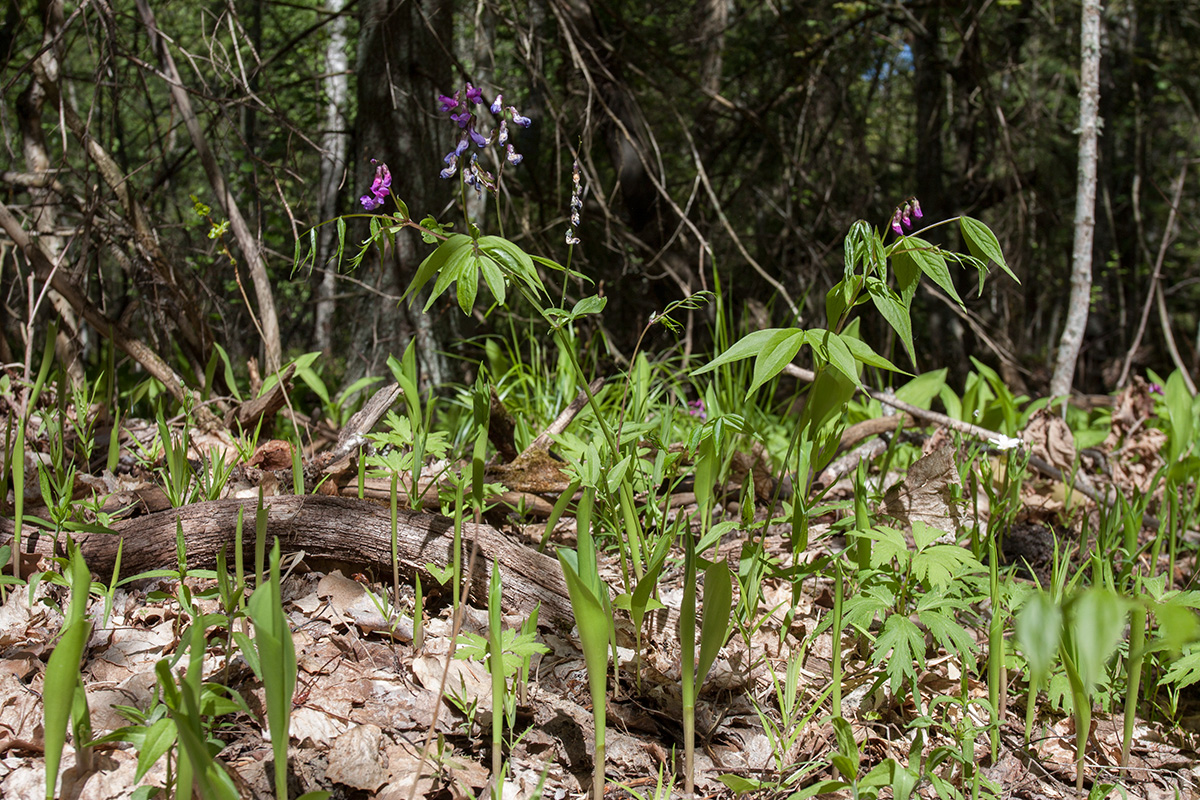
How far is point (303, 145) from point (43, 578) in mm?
1916

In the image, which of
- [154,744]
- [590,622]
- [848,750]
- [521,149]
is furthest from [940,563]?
[521,149]

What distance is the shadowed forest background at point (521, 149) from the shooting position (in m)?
2.59

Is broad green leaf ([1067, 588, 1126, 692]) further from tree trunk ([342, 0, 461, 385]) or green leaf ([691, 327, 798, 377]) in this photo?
tree trunk ([342, 0, 461, 385])

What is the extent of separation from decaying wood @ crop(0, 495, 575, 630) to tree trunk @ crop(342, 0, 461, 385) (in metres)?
1.18

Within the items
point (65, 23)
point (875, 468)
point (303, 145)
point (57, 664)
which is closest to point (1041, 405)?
point (875, 468)

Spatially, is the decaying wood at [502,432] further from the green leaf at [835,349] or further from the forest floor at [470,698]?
the green leaf at [835,349]

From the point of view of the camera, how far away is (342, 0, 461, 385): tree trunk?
9.28 feet

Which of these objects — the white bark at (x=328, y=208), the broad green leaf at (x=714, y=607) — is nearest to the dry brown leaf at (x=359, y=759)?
the broad green leaf at (x=714, y=607)

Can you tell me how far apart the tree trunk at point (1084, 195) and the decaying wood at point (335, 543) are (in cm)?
264

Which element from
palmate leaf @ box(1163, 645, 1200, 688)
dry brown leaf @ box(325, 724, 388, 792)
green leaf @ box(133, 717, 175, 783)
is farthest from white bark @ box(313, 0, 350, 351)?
palmate leaf @ box(1163, 645, 1200, 688)

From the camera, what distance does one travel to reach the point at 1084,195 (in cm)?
316

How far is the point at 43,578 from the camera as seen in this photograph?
→ 1560 millimetres

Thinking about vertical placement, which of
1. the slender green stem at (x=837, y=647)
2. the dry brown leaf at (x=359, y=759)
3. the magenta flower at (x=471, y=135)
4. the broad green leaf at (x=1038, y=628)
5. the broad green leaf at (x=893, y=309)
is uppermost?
the magenta flower at (x=471, y=135)

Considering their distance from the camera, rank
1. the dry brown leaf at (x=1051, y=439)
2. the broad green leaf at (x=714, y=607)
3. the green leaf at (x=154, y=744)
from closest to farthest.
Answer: the green leaf at (x=154, y=744) < the broad green leaf at (x=714, y=607) < the dry brown leaf at (x=1051, y=439)
